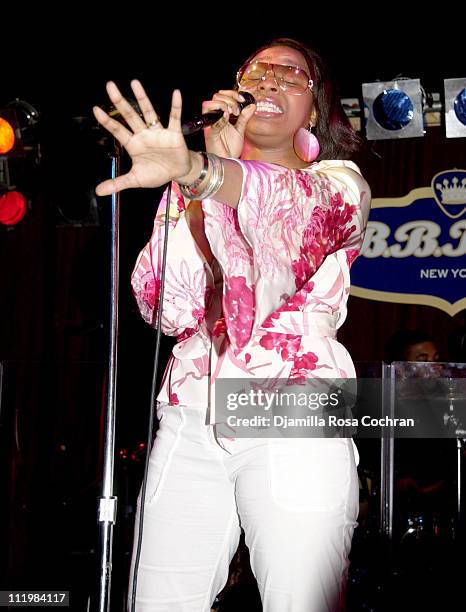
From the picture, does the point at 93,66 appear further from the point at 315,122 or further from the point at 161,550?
the point at 161,550

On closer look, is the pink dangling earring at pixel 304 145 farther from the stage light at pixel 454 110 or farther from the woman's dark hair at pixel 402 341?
the woman's dark hair at pixel 402 341

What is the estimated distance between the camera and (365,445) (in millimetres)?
2498

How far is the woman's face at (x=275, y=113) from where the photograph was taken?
5.10ft

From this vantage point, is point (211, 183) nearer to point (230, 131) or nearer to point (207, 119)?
point (207, 119)

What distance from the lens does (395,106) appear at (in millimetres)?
3664

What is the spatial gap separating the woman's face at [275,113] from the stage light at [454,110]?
2.25 metres

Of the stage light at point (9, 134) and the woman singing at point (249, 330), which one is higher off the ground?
the stage light at point (9, 134)

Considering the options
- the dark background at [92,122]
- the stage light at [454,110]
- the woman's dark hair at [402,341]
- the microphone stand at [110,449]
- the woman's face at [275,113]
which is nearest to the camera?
the microphone stand at [110,449]

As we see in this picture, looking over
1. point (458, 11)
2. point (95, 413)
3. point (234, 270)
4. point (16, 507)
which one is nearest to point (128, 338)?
point (95, 413)

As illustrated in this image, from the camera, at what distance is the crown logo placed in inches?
189

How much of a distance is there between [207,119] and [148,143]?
0.29m

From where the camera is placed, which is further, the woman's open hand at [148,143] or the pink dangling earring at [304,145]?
the pink dangling earring at [304,145]

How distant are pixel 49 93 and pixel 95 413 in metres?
1.64

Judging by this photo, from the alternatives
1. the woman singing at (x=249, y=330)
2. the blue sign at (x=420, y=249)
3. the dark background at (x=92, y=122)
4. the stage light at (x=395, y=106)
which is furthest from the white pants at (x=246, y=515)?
the blue sign at (x=420, y=249)
